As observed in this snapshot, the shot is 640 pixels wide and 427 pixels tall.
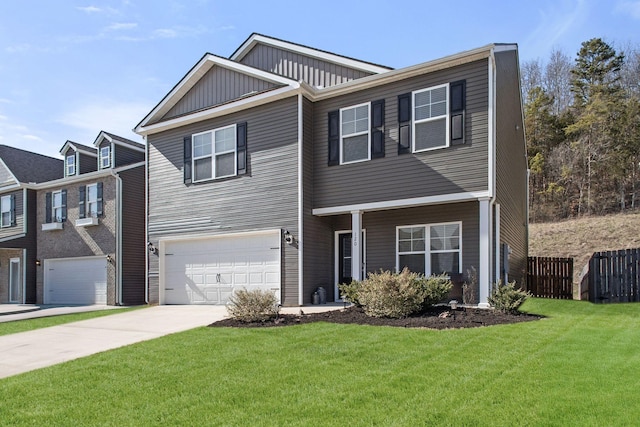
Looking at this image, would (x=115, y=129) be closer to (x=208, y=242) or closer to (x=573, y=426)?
(x=208, y=242)

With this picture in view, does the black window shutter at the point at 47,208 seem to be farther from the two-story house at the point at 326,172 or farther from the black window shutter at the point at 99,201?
the two-story house at the point at 326,172

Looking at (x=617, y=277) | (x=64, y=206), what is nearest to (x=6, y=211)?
(x=64, y=206)

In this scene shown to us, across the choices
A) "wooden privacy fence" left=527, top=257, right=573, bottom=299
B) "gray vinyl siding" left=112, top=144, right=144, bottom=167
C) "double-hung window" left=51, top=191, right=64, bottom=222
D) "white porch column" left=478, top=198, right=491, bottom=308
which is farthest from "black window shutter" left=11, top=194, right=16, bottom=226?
"wooden privacy fence" left=527, top=257, right=573, bottom=299

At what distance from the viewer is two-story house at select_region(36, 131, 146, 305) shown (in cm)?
1758

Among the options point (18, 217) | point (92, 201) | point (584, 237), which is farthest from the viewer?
point (584, 237)

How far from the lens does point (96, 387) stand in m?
5.21

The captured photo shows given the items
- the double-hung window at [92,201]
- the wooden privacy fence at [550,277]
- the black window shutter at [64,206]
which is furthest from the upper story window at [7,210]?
the wooden privacy fence at [550,277]

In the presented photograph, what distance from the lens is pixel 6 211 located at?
2141 cm

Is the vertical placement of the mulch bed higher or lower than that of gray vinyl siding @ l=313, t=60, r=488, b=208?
lower

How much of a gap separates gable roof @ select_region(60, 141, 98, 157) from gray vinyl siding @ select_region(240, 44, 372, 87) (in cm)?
967

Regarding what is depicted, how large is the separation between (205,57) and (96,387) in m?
11.8

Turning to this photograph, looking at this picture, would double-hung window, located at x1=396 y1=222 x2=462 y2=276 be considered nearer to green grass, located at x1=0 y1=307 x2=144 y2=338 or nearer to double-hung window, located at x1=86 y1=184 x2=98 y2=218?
green grass, located at x1=0 y1=307 x2=144 y2=338

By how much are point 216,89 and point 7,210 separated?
13462mm

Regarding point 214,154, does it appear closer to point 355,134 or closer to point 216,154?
point 216,154
